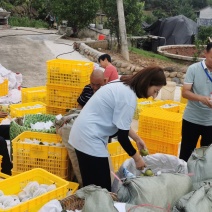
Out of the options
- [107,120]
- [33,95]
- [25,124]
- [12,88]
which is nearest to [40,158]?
[25,124]

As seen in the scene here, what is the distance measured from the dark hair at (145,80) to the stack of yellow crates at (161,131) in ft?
6.10

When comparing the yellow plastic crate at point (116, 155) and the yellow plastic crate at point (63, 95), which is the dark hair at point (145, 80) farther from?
the yellow plastic crate at point (63, 95)

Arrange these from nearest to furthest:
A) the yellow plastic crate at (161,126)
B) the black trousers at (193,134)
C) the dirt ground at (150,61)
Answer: the black trousers at (193,134) → the yellow plastic crate at (161,126) → the dirt ground at (150,61)

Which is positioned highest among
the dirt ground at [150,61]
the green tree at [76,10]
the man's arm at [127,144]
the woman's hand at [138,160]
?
the green tree at [76,10]

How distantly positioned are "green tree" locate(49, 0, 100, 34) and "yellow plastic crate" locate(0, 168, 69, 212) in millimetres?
15533

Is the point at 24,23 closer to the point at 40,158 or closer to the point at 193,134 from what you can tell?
the point at 40,158

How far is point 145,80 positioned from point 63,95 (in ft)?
7.95

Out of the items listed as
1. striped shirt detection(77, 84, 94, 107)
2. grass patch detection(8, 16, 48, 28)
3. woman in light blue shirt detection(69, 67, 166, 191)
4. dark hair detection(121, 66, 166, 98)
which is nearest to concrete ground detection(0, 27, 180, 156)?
striped shirt detection(77, 84, 94, 107)

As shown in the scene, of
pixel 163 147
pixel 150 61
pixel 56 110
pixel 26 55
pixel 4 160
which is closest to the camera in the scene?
pixel 4 160

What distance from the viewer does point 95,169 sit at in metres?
3.10

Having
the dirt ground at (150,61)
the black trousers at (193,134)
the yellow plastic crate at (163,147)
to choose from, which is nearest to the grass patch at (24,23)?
the dirt ground at (150,61)

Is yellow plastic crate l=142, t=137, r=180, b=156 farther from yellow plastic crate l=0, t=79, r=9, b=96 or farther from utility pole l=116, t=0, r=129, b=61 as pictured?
utility pole l=116, t=0, r=129, b=61

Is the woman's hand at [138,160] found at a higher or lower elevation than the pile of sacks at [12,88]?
higher

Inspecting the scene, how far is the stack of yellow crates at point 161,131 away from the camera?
4.66 metres
